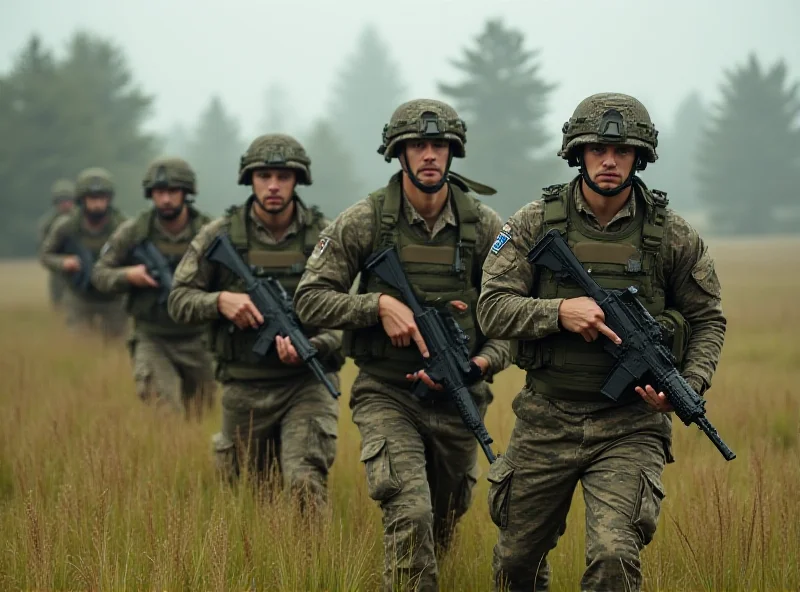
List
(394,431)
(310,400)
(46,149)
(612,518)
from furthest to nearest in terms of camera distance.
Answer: (46,149) < (310,400) < (394,431) < (612,518)

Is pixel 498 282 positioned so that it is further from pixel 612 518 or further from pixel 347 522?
pixel 347 522

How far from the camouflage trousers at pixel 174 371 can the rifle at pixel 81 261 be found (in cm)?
388

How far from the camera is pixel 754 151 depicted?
5716cm

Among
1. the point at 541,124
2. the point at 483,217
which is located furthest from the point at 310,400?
the point at 541,124

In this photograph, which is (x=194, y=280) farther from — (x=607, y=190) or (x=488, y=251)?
(x=607, y=190)

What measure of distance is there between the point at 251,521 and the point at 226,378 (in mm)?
1370

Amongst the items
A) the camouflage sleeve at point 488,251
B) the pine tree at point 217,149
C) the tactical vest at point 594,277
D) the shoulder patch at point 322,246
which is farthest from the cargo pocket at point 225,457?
the pine tree at point 217,149

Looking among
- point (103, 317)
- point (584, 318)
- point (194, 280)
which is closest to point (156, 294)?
point (194, 280)

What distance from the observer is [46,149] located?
4097 cm

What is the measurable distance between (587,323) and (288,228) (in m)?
2.92

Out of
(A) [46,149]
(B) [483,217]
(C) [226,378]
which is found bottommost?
(C) [226,378]

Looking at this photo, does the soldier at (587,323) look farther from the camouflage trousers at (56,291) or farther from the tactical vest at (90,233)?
the camouflage trousers at (56,291)

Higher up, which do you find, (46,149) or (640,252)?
(46,149)

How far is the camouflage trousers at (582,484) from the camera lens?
4.27 meters
